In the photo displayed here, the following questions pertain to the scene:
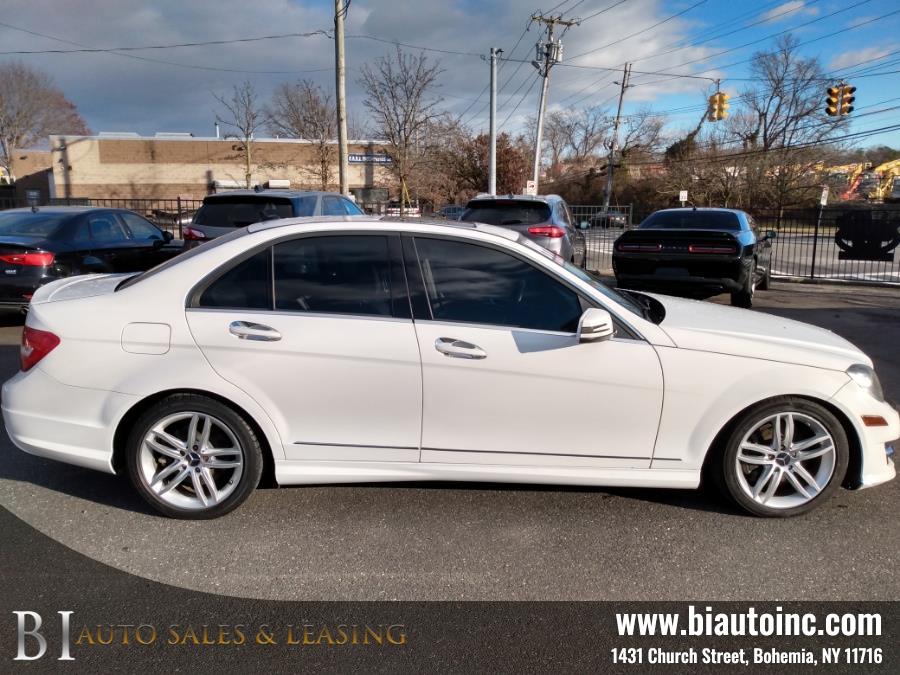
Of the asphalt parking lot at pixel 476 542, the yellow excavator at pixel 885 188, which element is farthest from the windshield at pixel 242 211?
the yellow excavator at pixel 885 188

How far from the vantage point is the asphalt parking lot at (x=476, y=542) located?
120 inches

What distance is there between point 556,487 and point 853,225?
13.8 meters

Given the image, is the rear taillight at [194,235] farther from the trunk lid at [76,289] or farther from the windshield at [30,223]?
the trunk lid at [76,289]

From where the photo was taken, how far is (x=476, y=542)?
3.41 meters

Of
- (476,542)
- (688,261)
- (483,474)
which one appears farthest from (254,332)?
(688,261)

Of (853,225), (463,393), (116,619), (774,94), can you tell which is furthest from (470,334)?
(774,94)

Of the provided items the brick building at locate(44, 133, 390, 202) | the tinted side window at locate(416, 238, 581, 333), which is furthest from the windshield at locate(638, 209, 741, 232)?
the brick building at locate(44, 133, 390, 202)

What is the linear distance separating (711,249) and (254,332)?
762cm

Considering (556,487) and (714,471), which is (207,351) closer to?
(556,487)

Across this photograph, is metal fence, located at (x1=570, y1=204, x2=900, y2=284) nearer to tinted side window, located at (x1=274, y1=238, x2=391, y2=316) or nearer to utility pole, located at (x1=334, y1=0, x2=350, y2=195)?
utility pole, located at (x1=334, y1=0, x2=350, y2=195)

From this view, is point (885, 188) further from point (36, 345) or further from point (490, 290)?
point (36, 345)

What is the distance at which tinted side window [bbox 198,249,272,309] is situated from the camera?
357 centimetres

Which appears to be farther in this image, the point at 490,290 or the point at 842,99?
the point at 842,99

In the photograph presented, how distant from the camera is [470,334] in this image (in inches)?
136
